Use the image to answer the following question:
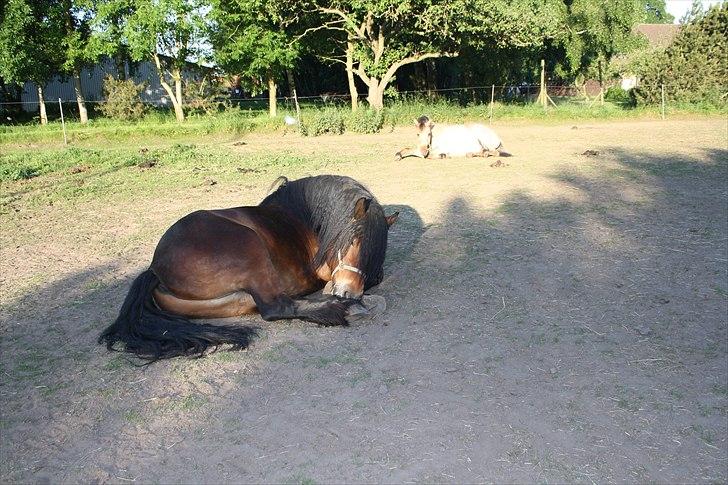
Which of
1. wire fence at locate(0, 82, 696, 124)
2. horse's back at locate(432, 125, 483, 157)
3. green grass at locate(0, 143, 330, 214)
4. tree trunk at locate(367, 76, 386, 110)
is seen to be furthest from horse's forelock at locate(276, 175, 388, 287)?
tree trunk at locate(367, 76, 386, 110)

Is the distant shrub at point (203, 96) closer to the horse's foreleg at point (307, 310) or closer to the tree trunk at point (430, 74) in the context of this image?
the tree trunk at point (430, 74)

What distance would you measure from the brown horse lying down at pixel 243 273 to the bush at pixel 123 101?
19882 millimetres

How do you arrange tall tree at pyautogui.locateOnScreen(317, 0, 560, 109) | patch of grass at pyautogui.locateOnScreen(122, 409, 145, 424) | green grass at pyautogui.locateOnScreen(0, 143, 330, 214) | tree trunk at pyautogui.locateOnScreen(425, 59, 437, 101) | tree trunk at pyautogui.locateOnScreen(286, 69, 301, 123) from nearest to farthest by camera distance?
patch of grass at pyautogui.locateOnScreen(122, 409, 145, 424)
green grass at pyautogui.locateOnScreen(0, 143, 330, 214)
tree trunk at pyautogui.locateOnScreen(286, 69, 301, 123)
tall tree at pyautogui.locateOnScreen(317, 0, 560, 109)
tree trunk at pyautogui.locateOnScreen(425, 59, 437, 101)

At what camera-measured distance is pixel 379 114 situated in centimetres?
1911

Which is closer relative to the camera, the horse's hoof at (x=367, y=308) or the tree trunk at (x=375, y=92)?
the horse's hoof at (x=367, y=308)

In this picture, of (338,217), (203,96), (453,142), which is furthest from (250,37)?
(338,217)

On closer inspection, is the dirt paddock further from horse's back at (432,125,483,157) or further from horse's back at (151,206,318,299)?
horse's back at (432,125,483,157)

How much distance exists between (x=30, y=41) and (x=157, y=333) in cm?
2275

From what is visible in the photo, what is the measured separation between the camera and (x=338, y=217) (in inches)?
157

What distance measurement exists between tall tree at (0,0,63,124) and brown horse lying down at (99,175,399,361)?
21095 millimetres

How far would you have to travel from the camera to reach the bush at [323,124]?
18.0 m

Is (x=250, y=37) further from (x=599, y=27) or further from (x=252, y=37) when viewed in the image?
(x=599, y=27)

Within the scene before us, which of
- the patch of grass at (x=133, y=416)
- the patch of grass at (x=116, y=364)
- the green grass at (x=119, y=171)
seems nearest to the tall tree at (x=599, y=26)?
the green grass at (x=119, y=171)

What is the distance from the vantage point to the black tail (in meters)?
3.60
